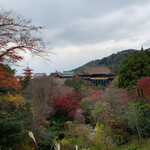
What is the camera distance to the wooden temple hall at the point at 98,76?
2980cm

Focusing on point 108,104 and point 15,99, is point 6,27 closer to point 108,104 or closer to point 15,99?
point 15,99

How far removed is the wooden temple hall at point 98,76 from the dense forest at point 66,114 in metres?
16.0

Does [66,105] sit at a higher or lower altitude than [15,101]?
lower

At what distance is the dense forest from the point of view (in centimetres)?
552

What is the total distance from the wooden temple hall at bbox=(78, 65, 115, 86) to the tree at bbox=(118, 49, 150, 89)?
60.3 ft

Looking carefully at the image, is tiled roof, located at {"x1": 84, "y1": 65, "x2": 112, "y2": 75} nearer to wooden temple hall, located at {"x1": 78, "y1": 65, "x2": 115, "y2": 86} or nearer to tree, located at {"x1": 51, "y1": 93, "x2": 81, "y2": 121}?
wooden temple hall, located at {"x1": 78, "y1": 65, "x2": 115, "y2": 86}

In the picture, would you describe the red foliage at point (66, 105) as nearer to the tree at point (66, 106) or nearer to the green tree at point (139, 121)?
the tree at point (66, 106)

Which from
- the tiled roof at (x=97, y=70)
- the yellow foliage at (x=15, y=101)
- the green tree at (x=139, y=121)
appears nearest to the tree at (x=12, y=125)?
the yellow foliage at (x=15, y=101)

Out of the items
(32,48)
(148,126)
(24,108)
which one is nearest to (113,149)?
(148,126)

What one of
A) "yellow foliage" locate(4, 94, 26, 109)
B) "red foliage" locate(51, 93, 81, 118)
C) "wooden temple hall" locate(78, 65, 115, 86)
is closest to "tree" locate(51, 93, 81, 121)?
"red foliage" locate(51, 93, 81, 118)

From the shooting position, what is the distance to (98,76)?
30.5 metres

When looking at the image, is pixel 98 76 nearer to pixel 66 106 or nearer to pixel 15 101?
pixel 66 106

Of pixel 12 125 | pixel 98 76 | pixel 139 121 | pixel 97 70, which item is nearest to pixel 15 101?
pixel 12 125

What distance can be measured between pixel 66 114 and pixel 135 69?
19.3 feet
